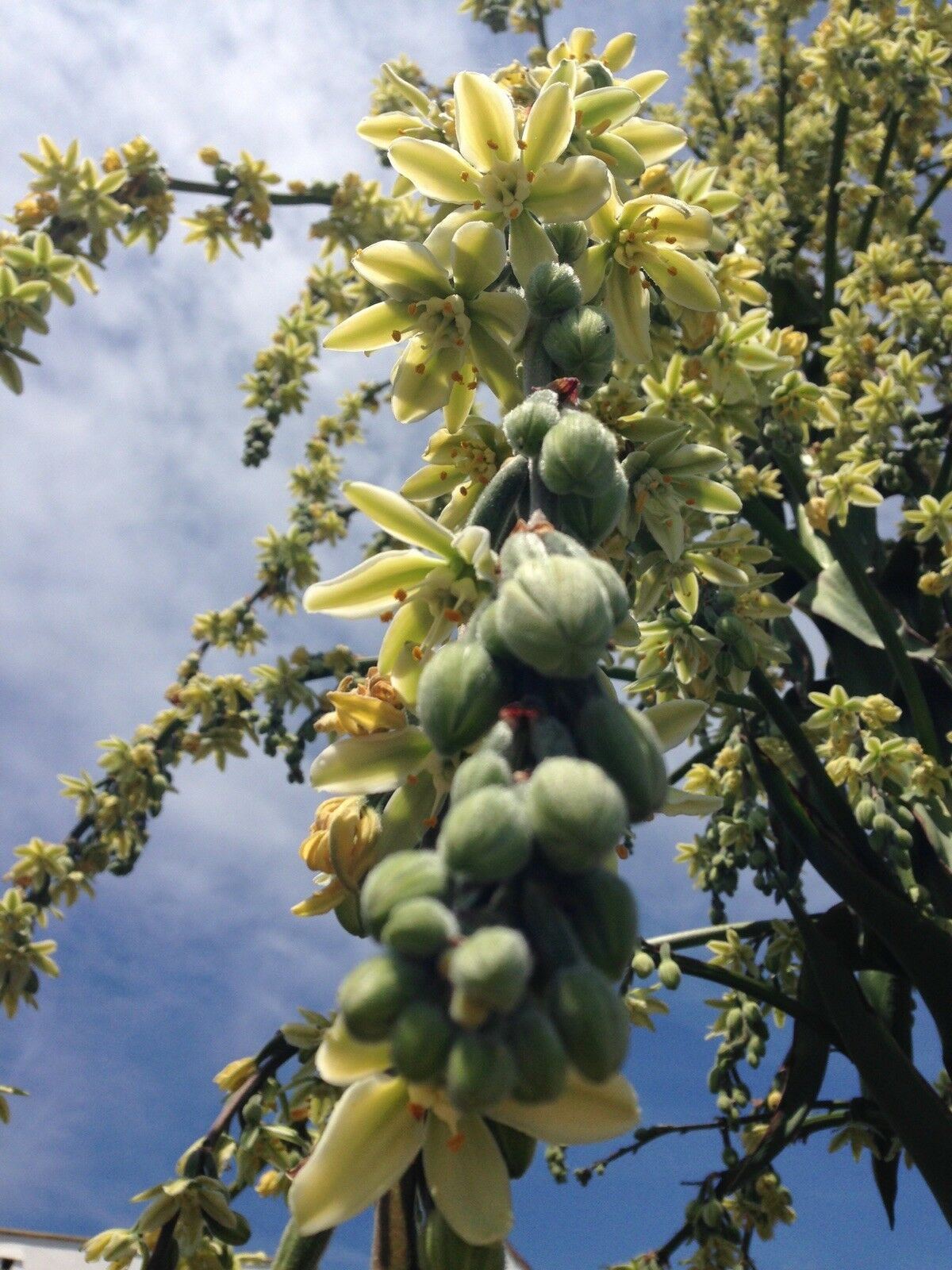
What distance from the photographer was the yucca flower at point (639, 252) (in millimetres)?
1752

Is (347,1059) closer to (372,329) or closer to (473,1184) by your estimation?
(473,1184)

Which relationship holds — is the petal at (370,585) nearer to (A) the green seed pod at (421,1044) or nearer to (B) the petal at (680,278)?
(A) the green seed pod at (421,1044)

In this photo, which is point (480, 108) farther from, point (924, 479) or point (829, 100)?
point (829, 100)

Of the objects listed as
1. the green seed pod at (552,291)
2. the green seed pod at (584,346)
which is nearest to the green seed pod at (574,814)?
the green seed pod at (584,346)

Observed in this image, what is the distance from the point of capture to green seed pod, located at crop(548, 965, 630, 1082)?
0.72 meters

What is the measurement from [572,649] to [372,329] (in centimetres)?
104

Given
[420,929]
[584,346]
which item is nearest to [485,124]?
[584,346]

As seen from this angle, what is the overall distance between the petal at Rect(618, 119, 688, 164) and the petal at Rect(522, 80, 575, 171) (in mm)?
237

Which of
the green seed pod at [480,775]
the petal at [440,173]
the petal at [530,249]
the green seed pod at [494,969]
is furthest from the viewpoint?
the petal at [440,173]

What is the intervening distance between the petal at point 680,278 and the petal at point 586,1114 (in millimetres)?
1343

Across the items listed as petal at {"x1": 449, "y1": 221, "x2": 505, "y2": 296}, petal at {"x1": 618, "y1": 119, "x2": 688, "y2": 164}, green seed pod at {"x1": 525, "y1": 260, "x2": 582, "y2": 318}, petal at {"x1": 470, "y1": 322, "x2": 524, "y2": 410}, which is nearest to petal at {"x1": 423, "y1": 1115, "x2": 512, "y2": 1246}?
green seed pod at {"x1": 525, "y1": 260, "x2": 582, "y2": 318}

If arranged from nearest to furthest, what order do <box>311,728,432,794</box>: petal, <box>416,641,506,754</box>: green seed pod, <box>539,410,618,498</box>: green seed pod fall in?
<box>416,641,506,754</box>: green seed pod
<box>539,410,618,498</box>: green seed pod
<box>311,728,432,794</box>: petal

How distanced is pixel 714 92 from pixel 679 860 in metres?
6.46

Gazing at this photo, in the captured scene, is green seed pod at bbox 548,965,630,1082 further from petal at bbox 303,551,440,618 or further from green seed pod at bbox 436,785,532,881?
petal at bbox 303,551,440,618
